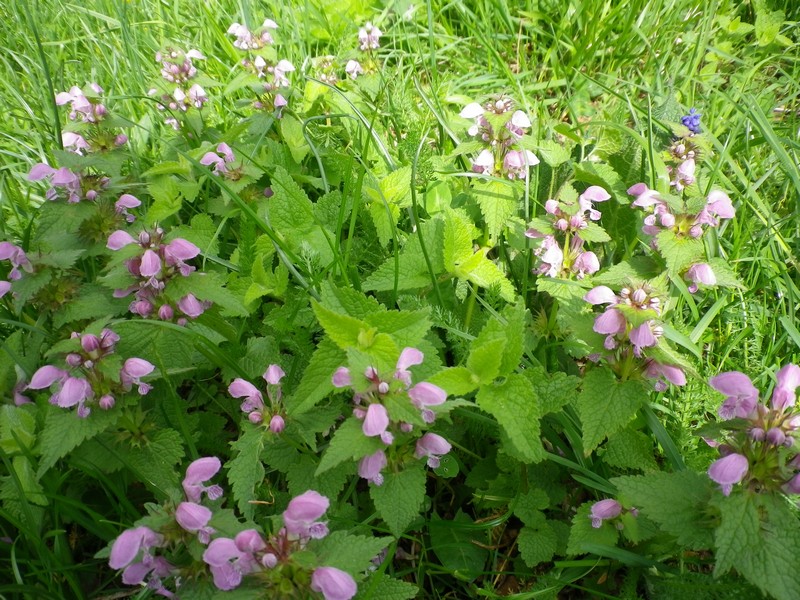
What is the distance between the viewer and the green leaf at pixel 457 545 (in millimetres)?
1717

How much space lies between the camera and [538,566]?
180cm

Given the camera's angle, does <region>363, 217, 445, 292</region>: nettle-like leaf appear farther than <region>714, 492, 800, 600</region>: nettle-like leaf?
Yes

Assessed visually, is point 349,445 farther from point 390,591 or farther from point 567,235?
point 567,235

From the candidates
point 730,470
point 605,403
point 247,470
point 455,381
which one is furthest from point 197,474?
point 730,470

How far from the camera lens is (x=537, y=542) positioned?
168 centimetres

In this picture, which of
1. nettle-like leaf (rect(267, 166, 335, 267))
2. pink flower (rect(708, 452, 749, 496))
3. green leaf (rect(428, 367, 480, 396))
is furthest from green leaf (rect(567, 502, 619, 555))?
nettle-like leaf (rect(267, 166, 335, 267))

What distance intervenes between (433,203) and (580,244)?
2.18ft

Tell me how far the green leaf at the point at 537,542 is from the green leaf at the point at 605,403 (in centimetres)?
34

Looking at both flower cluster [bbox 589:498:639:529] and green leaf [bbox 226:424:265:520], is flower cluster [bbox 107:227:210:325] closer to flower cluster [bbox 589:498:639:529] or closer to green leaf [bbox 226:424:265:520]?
green leaf [bbox 226:424:265:520]

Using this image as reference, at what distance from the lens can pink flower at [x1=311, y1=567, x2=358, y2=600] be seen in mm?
1129

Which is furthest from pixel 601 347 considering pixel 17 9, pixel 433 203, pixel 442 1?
pixel 17 9

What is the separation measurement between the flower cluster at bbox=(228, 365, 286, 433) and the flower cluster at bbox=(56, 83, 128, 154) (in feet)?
4.92

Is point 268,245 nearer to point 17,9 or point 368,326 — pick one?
point 368,326

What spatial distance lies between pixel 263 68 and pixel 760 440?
2.74 metres
